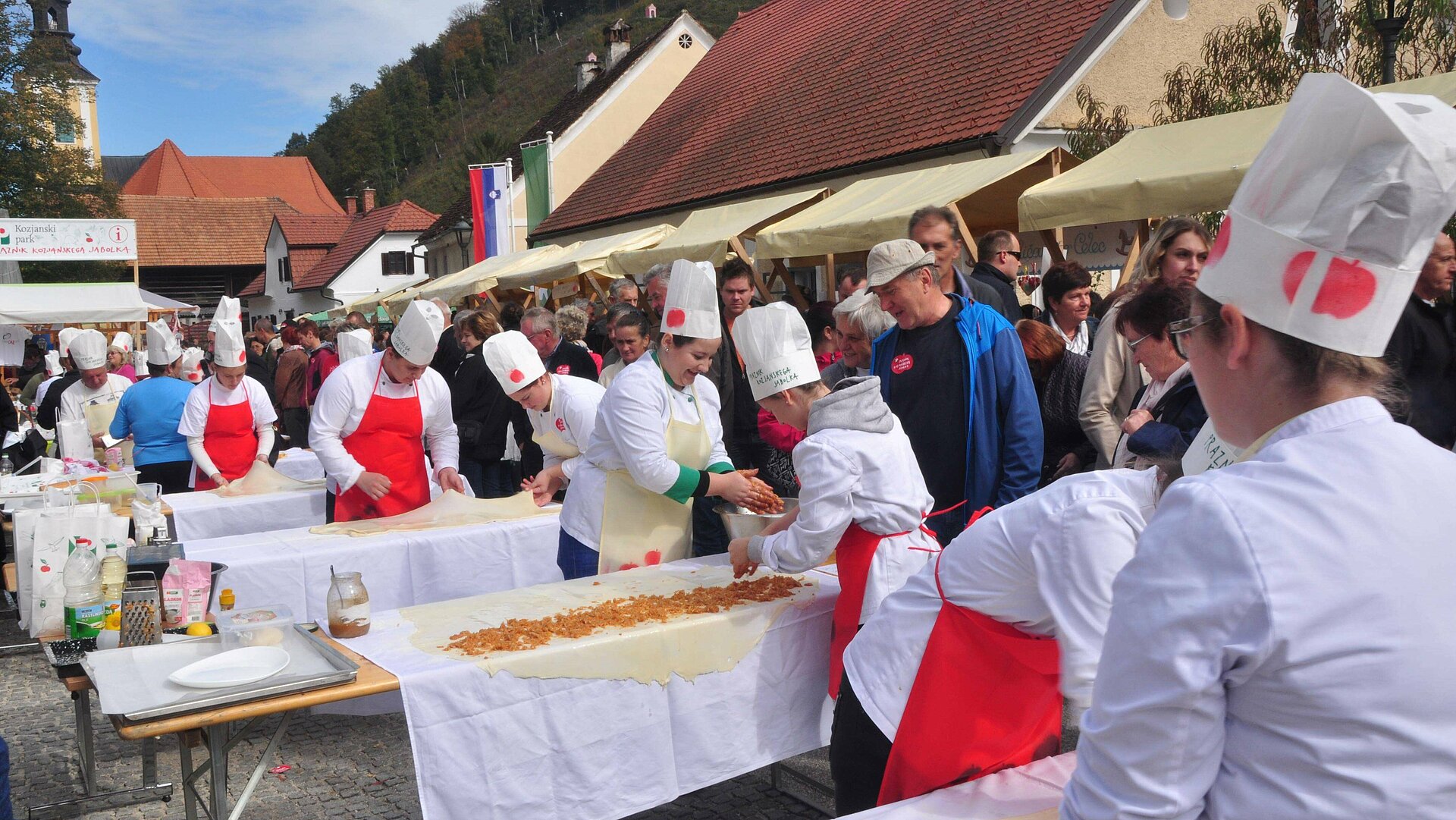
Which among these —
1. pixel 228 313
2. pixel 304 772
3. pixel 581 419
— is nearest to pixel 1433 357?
pixel 581 419

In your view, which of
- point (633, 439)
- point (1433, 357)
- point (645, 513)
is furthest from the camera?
point (1433, 357)

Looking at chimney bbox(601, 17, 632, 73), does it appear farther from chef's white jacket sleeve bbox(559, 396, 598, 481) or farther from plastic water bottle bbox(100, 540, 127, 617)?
plastic water bottle bbox(100, 540, 127, 617)

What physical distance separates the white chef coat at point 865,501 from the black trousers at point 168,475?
535 cm

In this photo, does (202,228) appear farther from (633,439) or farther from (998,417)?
(998,417)

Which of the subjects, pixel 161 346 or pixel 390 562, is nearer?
pixel 390 562

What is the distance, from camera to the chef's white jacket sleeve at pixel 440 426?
580 cm

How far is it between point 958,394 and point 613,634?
163 cm

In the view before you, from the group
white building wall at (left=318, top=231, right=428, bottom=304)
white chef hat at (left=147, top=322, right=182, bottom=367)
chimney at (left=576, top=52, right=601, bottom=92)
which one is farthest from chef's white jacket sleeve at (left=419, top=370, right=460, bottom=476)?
white building wall at (left=318, top=231, right=428, bottom=304)

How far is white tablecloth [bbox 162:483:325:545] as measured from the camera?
5949 mm

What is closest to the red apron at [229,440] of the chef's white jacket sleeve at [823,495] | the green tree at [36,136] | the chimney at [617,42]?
the chef's white jacket sleeve at [823,495]

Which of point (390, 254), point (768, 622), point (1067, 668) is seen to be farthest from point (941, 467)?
point (390, 254)

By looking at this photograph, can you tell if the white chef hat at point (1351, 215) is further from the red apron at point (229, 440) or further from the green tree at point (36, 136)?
the green tree at point (36, 136)

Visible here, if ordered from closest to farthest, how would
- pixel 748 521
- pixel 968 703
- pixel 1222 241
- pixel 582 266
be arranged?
1. pixel 1222 241
2. pixel 968 703
3. pixel 748 521
4. pixel 582 266

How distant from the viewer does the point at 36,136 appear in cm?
3544
